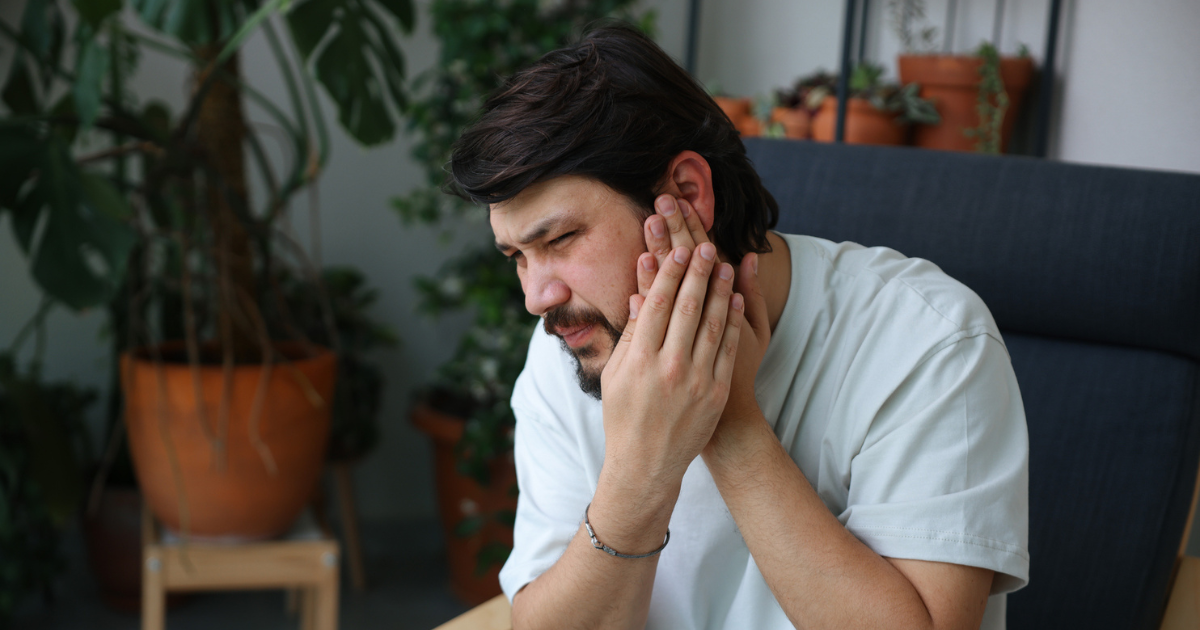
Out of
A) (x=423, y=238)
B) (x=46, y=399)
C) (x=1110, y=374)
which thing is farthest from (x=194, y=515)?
(x=1110, y=374)

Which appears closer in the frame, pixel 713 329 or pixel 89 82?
pixel 713 329

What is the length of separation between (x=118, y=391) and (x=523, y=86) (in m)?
1.53

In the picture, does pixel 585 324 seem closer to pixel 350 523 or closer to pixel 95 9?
pixel 95 9

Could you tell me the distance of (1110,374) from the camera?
3.55 feet

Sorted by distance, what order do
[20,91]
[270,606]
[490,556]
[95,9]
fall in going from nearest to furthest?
[95,9] → [20,91] → [490,556] → [270,606]

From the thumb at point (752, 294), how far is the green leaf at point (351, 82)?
3.18 feet

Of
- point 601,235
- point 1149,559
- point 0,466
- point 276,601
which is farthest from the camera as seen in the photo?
point 276,601

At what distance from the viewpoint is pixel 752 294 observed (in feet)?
2.96

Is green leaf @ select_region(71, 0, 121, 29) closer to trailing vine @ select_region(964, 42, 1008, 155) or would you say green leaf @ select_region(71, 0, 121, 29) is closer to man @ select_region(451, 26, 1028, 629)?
man @ select_region(451, 26, 1028, 629)

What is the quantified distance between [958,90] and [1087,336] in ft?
2.39

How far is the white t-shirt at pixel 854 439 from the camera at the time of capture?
2.65 ft

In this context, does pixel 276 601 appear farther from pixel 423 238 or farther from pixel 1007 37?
pixel 1007 37

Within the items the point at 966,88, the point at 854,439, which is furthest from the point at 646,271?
the point at 966,88

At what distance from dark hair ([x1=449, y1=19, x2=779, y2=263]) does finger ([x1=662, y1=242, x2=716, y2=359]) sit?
0.26ft
